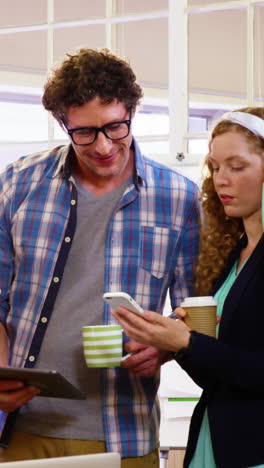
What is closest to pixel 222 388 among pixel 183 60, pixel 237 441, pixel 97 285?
pixel 237 441

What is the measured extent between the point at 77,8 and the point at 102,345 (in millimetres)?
3130

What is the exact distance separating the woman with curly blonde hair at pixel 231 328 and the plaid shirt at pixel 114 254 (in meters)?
0.16

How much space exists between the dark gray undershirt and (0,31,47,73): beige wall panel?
256cm

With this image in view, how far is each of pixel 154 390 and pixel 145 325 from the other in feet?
1.43

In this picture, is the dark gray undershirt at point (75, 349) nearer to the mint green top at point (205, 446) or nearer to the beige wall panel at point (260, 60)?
the mint green top at point (205, 446)

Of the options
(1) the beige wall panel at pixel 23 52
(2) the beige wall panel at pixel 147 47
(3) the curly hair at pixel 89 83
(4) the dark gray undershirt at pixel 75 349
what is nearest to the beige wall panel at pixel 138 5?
(2) the beige wall panel at pixel 147 47

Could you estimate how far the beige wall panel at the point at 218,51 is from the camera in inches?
215

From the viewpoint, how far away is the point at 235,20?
5469 millimetres

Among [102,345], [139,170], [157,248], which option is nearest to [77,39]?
[139,170]

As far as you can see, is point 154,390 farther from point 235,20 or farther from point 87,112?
point 235,20

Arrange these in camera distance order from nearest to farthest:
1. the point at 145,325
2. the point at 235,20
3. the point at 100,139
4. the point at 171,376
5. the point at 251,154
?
the point at 145,325
the point at 251,154
the point at 100,139
the point at 171,376
the point at 235,20

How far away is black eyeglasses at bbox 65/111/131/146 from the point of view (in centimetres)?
204

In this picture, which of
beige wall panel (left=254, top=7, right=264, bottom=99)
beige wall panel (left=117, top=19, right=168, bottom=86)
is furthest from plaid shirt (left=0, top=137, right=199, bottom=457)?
beige wall panel (left=117, top=19, right=168, bottom=86)

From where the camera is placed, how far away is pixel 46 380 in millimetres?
1729
